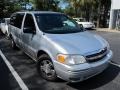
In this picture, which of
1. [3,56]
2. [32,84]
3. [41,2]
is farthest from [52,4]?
[32,84]

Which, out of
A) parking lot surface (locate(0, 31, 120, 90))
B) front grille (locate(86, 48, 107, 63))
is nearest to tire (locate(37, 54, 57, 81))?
parking lot surface (locate(0, 31, 120, 90))

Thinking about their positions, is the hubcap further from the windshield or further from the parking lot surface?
the windshield

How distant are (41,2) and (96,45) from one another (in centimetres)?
3998

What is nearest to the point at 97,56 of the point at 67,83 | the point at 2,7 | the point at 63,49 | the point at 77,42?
the point at 77,42

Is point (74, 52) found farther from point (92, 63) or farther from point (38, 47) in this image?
point (38, 47)

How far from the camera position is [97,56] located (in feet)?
16.0

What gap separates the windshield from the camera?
19.2ft

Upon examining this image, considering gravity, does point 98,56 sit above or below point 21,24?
below

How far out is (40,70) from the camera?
18.4ft

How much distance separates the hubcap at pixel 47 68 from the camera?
5.20 metres

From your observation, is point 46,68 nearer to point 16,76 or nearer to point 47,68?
point 47,68

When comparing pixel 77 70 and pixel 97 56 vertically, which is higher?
pixel 97 56

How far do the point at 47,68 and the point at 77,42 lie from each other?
1.05 metres

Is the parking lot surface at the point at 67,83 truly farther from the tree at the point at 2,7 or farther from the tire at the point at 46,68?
the tree at the point at 2,7
